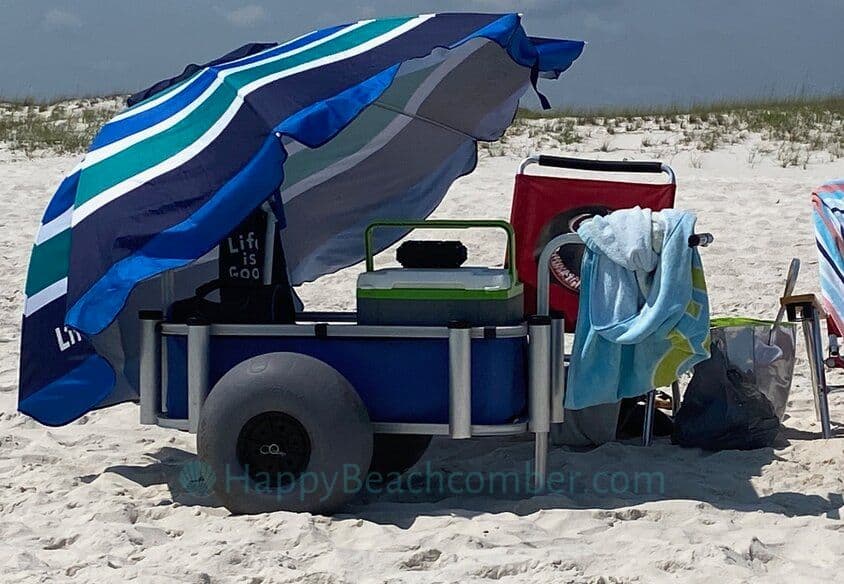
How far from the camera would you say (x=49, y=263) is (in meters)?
4.89

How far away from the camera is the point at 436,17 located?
15.3ft

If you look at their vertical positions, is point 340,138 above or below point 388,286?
above

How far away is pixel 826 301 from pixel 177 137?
2908 mm

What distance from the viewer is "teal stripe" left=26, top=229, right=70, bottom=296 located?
15.9 ft

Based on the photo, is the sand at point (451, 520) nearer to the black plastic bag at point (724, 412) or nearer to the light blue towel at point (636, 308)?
the black plastic bag at point (724, 412)

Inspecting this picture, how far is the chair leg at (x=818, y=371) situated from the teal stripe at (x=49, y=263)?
10.6 ft

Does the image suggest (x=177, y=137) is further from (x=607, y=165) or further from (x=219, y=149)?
(x=607, y=165)

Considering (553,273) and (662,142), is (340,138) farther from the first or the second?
(662,142)

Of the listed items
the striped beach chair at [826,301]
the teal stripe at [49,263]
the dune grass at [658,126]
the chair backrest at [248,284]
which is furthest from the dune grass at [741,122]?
the teal stripe at [49,263]

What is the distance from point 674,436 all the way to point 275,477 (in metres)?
1.94

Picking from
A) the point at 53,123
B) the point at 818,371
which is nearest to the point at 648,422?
the point at 818,371

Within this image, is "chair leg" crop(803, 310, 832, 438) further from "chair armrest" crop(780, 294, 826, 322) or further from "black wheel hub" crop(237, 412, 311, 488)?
"black wheel hub" crop(237, 412, 311, 488)

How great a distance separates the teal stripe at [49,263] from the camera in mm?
4855

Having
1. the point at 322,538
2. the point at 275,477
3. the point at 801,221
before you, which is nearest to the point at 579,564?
the point at 322,538
